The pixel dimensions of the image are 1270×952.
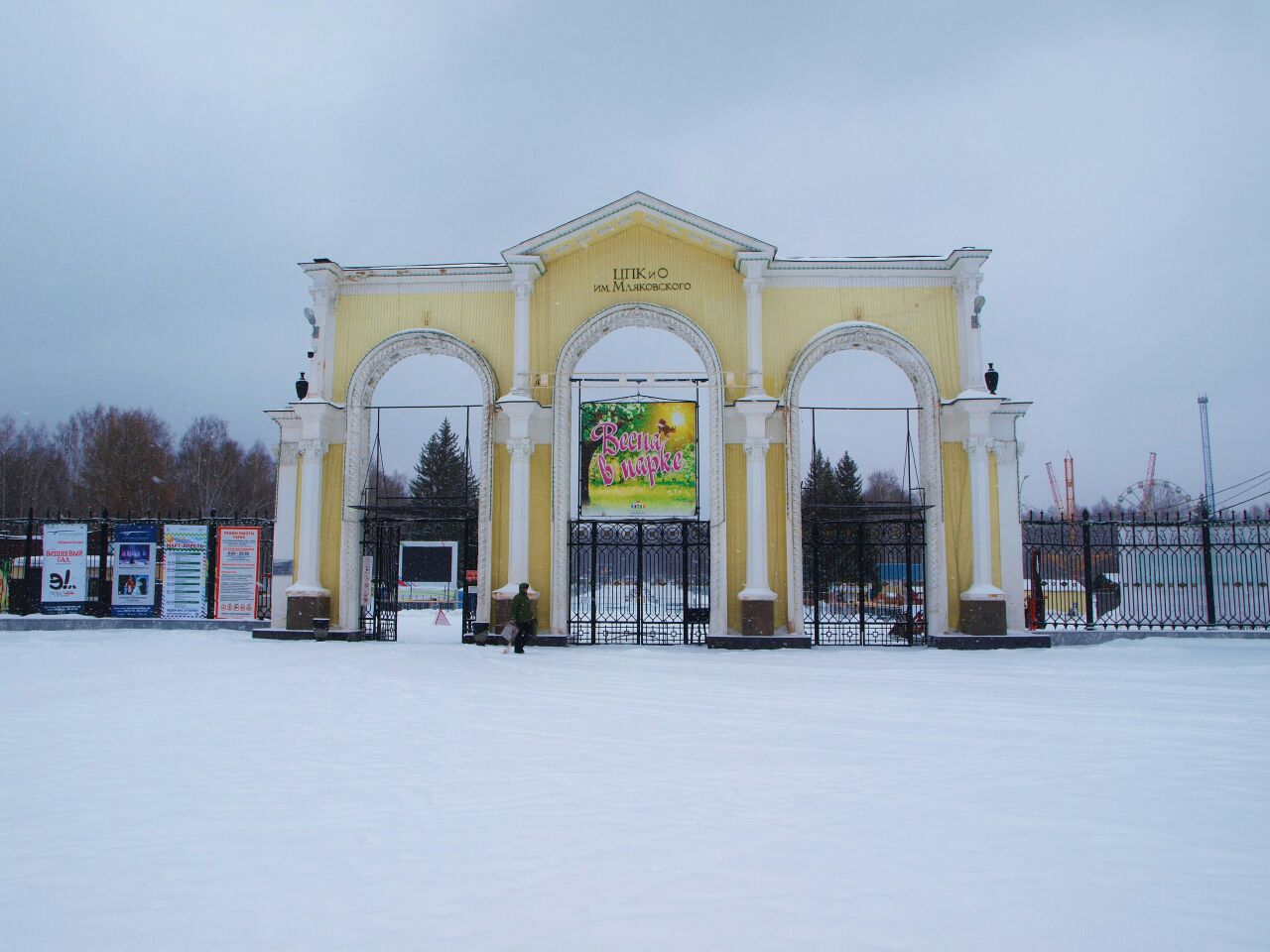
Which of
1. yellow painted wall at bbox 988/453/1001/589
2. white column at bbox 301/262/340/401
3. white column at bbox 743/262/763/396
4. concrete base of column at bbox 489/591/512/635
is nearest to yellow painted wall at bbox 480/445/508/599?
concrete base of column at bbox 489/591/512/635

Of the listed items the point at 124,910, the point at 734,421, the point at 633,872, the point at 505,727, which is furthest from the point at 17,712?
the point at 734,421

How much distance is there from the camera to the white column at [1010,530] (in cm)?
1784

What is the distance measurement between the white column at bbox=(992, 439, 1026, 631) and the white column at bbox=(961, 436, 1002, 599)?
0.28 metres

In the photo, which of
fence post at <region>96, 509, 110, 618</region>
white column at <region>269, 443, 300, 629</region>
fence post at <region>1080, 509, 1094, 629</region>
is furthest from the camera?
fence post at <region>96, 509, 110, 618</region>

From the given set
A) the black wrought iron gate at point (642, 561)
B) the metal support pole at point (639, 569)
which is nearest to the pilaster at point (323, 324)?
the black wrought iron gate at point (642, 561)

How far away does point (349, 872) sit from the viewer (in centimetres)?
436

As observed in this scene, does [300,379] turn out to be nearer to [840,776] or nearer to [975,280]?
[975,280]

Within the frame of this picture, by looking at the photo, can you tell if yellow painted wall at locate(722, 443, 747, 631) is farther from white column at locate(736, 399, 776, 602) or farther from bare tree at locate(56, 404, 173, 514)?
bare tree at locate(56, 404, 173, 514)

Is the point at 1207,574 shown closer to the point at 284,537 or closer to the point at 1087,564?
the point at 1087,564

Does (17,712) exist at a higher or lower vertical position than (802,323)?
lower

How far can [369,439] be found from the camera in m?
19.8

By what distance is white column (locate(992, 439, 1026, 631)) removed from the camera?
58.5 feet

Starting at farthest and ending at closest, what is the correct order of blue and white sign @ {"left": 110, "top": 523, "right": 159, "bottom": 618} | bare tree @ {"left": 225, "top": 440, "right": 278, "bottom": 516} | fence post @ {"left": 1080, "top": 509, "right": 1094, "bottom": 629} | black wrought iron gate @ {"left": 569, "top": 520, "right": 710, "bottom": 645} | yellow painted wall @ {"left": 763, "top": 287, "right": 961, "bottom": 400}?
bare tree @ {"left": 225, "top": 440, "right": 278, "bottom": 516} < blue and white sign @ {"left": 110, "top": 523, "right": 159, "bottom": 618} < fence post @ {"left": 1080, "top": 509, "right": 1094, "bottom": 629} < black wrought iron gate @ {"left": 569, "top": 520, "right": 710, "bottom": 645} < yellow painted wall @ {"left": 763, "top": 287, "right": 961, "bottom": 400}

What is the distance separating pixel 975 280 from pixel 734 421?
5884mm
